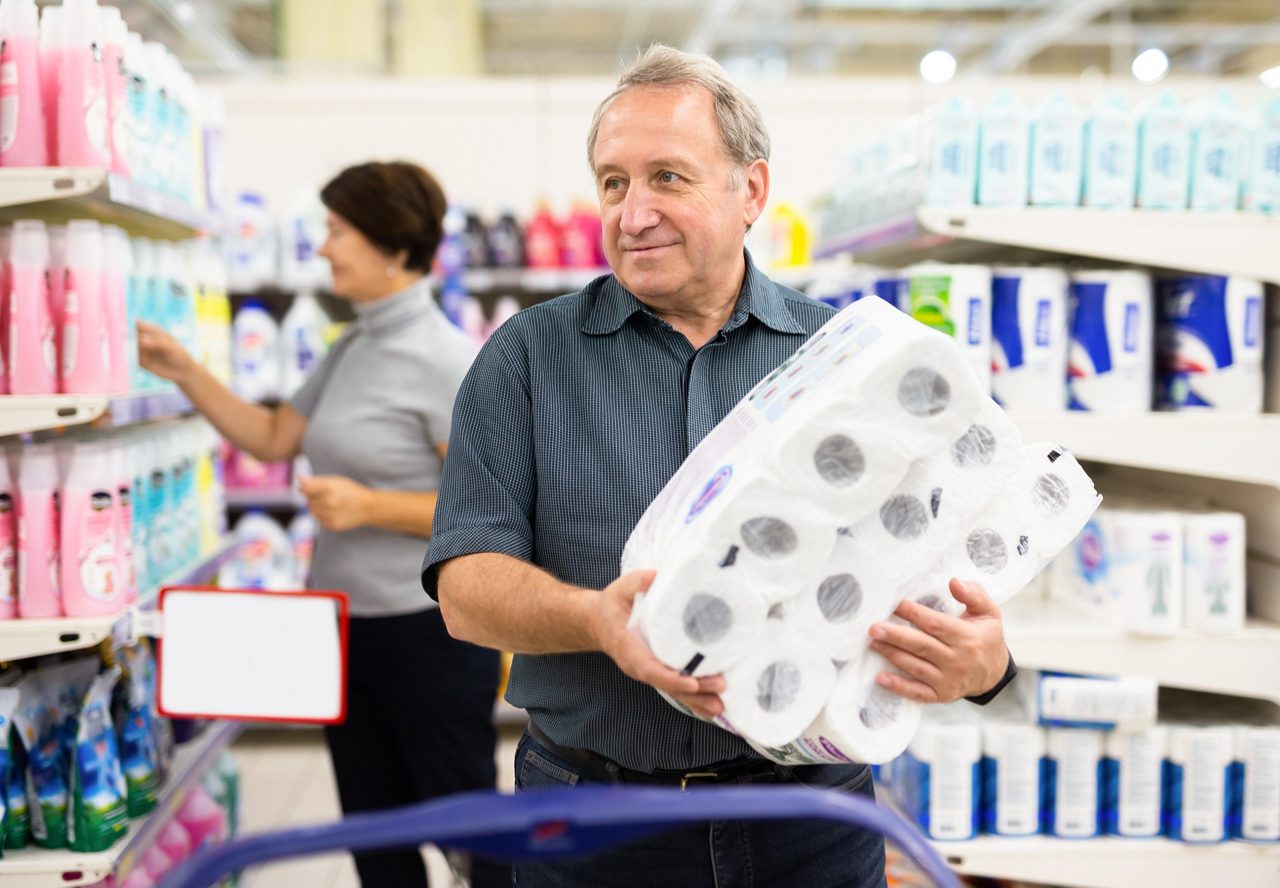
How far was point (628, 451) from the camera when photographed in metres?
1.45

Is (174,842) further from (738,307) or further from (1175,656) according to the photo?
(1175,656)

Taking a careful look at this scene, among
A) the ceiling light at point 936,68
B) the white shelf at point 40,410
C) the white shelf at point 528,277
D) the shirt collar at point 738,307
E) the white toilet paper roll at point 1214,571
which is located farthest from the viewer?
the ceiling light at point 936,68

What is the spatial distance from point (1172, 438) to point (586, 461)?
1.55m

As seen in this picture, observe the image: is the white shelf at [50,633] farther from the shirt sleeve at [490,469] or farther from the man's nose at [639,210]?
the man's nose at [639,210]

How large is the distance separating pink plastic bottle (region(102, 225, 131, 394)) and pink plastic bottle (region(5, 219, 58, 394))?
0.12m

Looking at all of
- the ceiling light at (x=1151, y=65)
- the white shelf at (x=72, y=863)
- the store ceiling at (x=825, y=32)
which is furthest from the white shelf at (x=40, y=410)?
the ceiling light at (x=1151, y=65)

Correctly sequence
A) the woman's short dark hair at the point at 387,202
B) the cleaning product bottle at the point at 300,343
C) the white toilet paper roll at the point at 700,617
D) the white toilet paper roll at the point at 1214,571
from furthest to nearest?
the cleaning product bottle at the point at 300,343 < the woman's short dark hair at the point at 387,202 < the white toilet paper roll at the point at 1214,571 < the white toilet paper roll at the point at 700,617

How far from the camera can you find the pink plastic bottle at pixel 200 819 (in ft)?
9.13

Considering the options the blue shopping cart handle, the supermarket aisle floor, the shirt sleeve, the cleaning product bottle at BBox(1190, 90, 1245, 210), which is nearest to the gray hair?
the shirt sleeve

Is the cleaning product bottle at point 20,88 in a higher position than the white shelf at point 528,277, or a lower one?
higher

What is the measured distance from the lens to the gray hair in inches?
56.4

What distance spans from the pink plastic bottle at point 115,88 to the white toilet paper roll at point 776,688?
1.69 metres

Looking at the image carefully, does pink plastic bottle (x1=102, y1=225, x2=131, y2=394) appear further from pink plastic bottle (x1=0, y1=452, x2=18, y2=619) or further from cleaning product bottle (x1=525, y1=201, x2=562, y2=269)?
cleaning product bottle (x1=525, y1=201, x2=562, y2=269)

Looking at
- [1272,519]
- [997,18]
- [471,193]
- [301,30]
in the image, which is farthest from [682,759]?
[997,18]
